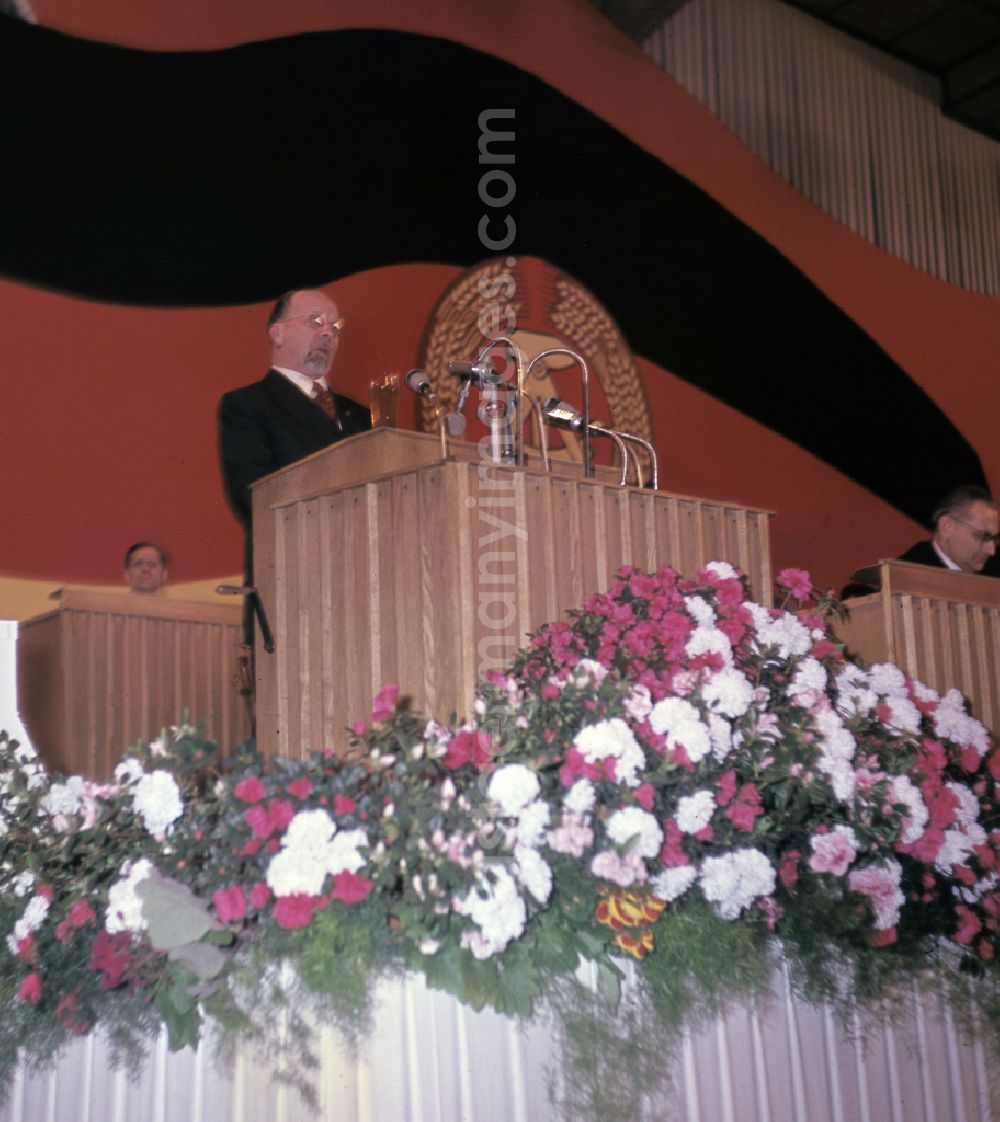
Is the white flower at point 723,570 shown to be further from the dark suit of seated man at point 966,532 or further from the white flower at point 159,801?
the dark suit of seated man at point 966,532

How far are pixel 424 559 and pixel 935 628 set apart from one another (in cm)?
154

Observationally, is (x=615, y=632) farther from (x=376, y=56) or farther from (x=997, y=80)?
(x=997, y=80)

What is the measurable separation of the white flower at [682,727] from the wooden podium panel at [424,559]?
51cm

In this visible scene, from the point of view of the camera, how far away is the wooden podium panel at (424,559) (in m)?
2.53

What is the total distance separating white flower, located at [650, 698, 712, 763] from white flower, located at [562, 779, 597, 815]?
0.15 metres

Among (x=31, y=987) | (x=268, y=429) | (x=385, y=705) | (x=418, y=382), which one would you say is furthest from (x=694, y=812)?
(x=268, y=429)

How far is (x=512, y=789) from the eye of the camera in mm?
1907

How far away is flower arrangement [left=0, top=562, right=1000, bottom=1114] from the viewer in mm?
1876

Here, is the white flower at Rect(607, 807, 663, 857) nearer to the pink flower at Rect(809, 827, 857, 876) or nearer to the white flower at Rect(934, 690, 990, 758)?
the pink flower at Rect(809, 827, 857, 876)

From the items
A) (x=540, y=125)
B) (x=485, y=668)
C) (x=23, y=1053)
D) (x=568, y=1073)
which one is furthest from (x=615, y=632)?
(x=540, y=125)

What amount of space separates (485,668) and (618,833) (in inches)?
25.4

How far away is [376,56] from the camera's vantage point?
5559 mm

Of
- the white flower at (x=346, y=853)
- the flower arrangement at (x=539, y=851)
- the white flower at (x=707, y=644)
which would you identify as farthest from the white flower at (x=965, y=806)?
the white flower at (x=346, y=853)

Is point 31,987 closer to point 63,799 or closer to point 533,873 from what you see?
point 63,799
